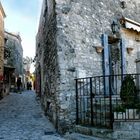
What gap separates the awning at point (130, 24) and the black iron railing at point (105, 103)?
7.88ft

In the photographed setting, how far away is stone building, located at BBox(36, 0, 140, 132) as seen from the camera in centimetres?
935

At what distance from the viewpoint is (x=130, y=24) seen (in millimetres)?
11086

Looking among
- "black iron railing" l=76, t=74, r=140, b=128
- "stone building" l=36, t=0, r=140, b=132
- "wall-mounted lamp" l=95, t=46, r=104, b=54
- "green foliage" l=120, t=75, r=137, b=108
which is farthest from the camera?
"wall-mounted lamp" l=95, t=46, r=104, b=54

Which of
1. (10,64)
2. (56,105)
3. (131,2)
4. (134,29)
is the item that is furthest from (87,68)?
(10,64)

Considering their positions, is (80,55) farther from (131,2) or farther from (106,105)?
(131,2)

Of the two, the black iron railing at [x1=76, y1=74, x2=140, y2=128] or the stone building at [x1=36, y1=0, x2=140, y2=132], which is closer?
the black iron railing at [x1=76, y1=74, x2=140, y2=128]

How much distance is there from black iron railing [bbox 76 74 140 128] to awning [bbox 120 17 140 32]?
2401 millimetres

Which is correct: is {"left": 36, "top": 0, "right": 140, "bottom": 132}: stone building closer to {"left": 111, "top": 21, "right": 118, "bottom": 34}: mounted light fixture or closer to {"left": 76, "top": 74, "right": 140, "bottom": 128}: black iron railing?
{"left": 111, "top": 21, "right": 118, "bottom": 34}: mounted light fixture

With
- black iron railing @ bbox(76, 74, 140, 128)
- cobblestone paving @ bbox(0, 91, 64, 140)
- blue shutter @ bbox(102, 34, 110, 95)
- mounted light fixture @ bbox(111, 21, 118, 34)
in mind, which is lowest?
cobblestone paving @ bbox(0, 91, 64, 140)

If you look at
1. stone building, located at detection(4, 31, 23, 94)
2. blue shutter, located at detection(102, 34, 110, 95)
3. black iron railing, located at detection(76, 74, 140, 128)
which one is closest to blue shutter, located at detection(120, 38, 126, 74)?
blue shutter, located at detection(102, 34, 110, 95)

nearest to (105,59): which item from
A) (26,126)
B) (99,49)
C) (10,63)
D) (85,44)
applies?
(99,49)

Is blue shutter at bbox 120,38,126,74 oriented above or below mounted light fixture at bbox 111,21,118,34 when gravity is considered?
below

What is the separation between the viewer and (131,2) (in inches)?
474

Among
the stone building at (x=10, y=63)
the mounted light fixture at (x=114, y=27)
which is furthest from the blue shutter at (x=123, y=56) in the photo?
the stone building at (x=10, y=63)
